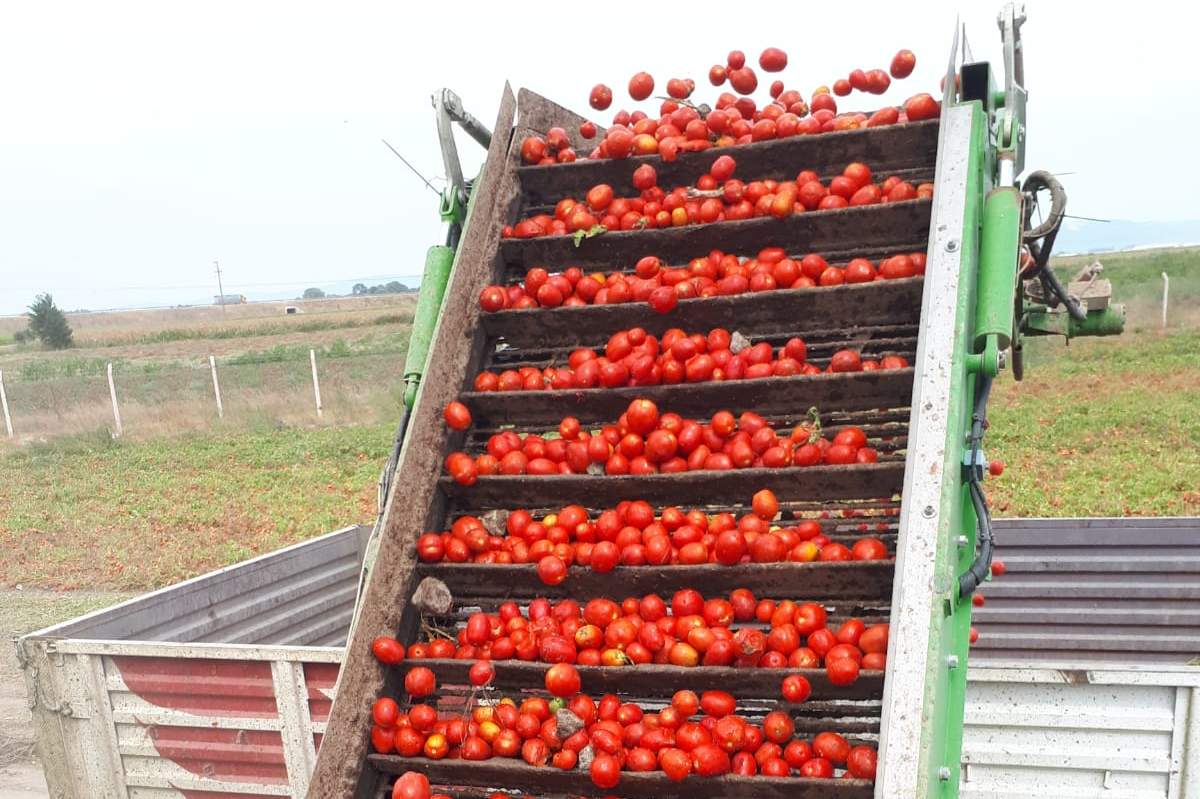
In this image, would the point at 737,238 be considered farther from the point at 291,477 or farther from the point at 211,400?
the point at 211,400

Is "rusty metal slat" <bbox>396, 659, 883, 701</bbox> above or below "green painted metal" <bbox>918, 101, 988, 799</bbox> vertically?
below

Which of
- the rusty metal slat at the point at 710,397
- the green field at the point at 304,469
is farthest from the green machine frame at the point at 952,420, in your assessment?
the green field at the point at 304,469

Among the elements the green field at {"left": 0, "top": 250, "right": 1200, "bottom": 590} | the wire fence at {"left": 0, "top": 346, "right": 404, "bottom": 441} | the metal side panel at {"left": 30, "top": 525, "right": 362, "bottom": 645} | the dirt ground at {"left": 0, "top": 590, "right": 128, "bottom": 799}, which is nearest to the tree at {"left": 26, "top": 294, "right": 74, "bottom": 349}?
the wire fence at {"left": 0, "top": 346, "right": 404, "bottom": 441}

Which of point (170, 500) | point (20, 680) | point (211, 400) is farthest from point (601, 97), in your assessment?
point (211, 400)

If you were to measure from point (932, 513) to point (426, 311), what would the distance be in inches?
87.6

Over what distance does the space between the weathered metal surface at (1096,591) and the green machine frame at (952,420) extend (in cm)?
219

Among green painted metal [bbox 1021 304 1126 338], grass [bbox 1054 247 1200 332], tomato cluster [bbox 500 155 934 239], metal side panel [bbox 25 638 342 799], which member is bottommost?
metal side panel [bbox 25 638 342 799]

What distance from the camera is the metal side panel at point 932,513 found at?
2.16m

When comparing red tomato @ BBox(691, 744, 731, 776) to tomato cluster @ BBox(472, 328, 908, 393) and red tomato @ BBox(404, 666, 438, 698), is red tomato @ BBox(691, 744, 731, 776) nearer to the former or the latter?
red tomato @ BBox(404, 666, 438, 698)

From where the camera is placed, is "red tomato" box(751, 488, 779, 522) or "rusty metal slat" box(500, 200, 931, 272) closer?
"red tomato" box(751, 488, 779, 522)

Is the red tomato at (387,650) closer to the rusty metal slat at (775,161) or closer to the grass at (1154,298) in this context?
the rusty metal slat at (775,161)

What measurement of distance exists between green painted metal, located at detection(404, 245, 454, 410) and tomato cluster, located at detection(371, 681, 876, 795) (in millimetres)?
1248

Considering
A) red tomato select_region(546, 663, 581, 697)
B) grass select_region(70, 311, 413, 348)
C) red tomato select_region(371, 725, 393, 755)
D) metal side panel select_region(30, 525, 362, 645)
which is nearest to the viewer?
red tomato select_region(546, 663, 581, 697)

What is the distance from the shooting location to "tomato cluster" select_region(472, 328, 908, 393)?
321 cm
